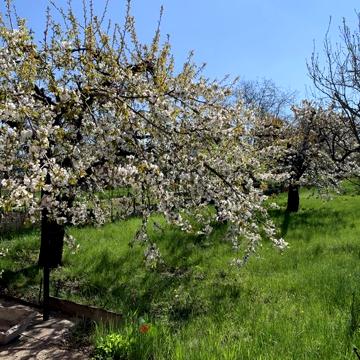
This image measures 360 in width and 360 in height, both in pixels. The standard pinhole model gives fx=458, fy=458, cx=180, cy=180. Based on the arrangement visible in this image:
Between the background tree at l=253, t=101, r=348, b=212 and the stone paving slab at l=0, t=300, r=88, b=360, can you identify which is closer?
the stone paving slab at l=0, t=300, r=88, b=360

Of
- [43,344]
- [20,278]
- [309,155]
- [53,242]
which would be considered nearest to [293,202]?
[309,155]

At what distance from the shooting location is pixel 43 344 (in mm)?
6230

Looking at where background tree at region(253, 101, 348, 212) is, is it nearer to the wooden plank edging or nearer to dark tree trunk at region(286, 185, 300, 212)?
dark tree trunk at region(286, 185, 300, 212)

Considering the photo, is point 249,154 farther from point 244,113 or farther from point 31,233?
point 31,233

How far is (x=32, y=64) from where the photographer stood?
4852 millimetres

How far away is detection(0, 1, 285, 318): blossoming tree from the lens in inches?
210

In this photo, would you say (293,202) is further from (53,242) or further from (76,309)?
(76,309)

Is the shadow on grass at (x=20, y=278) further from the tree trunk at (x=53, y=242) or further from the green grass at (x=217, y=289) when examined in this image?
the tree trunk at (x=53, y=242)

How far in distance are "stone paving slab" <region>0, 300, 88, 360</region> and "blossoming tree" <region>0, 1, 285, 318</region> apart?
46 centimetres

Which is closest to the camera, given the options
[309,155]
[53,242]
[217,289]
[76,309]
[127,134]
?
[127,134]

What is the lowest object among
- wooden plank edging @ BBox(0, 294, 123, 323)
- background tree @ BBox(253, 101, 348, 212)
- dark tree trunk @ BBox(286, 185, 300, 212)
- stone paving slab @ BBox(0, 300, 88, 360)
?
stone paving slab @ BBox(0, 300, 88, 360)

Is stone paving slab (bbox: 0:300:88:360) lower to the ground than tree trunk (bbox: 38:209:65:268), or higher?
lower

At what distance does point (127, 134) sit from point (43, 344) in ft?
10.1

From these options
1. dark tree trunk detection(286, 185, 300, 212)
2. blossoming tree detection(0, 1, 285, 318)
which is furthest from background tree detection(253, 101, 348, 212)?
blossoming tree detection(0, 1, 285, 318)
